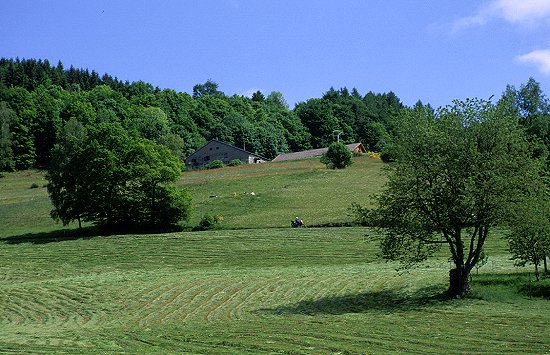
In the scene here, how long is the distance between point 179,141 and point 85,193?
55.2m

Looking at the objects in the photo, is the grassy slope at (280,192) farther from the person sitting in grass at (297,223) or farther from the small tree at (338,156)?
the small tree at (338,156)

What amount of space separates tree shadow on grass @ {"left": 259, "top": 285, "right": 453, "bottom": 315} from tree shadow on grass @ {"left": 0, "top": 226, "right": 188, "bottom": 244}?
33.2m

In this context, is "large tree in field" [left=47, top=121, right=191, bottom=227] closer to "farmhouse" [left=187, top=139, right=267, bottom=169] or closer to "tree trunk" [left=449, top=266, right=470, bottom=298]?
"tree trunk" [left=449, top=266, right=470, bottom=298]

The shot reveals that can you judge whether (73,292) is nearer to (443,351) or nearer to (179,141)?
(443,351)

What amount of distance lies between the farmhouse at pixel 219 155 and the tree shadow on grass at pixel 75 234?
7486 cm

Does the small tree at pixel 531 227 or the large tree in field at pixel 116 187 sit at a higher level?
the large tree in field at pixel 116 187

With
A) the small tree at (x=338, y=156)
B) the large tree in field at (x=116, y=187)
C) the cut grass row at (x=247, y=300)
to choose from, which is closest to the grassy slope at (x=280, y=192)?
the small tree at (x=338, y=156)

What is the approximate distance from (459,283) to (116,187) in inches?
1711

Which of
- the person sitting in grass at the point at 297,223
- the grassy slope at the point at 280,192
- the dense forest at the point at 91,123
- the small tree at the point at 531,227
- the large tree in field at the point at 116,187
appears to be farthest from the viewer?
the dense forest at the point at 91,123

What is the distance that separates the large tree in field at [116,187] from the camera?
207 ft

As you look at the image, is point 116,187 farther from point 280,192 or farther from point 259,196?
point 280,192

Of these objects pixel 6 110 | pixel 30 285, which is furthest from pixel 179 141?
pixel 30 285

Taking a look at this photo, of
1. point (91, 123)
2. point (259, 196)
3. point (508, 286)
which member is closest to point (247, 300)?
point (508, 286)

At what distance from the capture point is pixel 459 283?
30.9m
